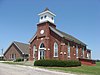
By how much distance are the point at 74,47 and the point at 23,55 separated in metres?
17.8

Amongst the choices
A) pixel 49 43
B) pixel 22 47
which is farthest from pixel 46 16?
pixel 22 47

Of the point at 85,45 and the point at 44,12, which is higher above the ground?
the point at 44,12

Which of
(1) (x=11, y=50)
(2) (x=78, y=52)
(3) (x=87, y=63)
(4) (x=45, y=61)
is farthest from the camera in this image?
(1) (x=11, y=50)

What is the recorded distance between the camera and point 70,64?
108 ft

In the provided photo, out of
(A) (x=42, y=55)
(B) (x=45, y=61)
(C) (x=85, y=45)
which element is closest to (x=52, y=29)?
(A) (x=42, y=55)

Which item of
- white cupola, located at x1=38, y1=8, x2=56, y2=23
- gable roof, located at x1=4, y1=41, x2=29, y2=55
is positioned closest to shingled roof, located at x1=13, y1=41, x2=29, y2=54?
gable roof, located at x1=4, y1=41, x2=29, y2=55

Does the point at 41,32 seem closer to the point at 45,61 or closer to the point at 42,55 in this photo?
the point at 42,55

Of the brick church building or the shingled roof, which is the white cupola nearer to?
the brick church building

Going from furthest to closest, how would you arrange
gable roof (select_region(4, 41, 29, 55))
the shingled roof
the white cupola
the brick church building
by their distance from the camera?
the shingled roof
gable roof (select_region(4, 41, 29, 55))
the white cupola
the brick church building

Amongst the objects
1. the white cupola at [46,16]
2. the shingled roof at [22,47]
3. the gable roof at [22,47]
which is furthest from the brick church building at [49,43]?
the shingled roof at [22,47]

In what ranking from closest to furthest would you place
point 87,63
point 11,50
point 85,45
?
1. point 87,63
2. point 85,45
3. point 11,50

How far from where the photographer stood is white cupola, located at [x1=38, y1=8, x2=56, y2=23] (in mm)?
40125

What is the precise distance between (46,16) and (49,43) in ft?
19.5

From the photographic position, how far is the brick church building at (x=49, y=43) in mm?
37844
